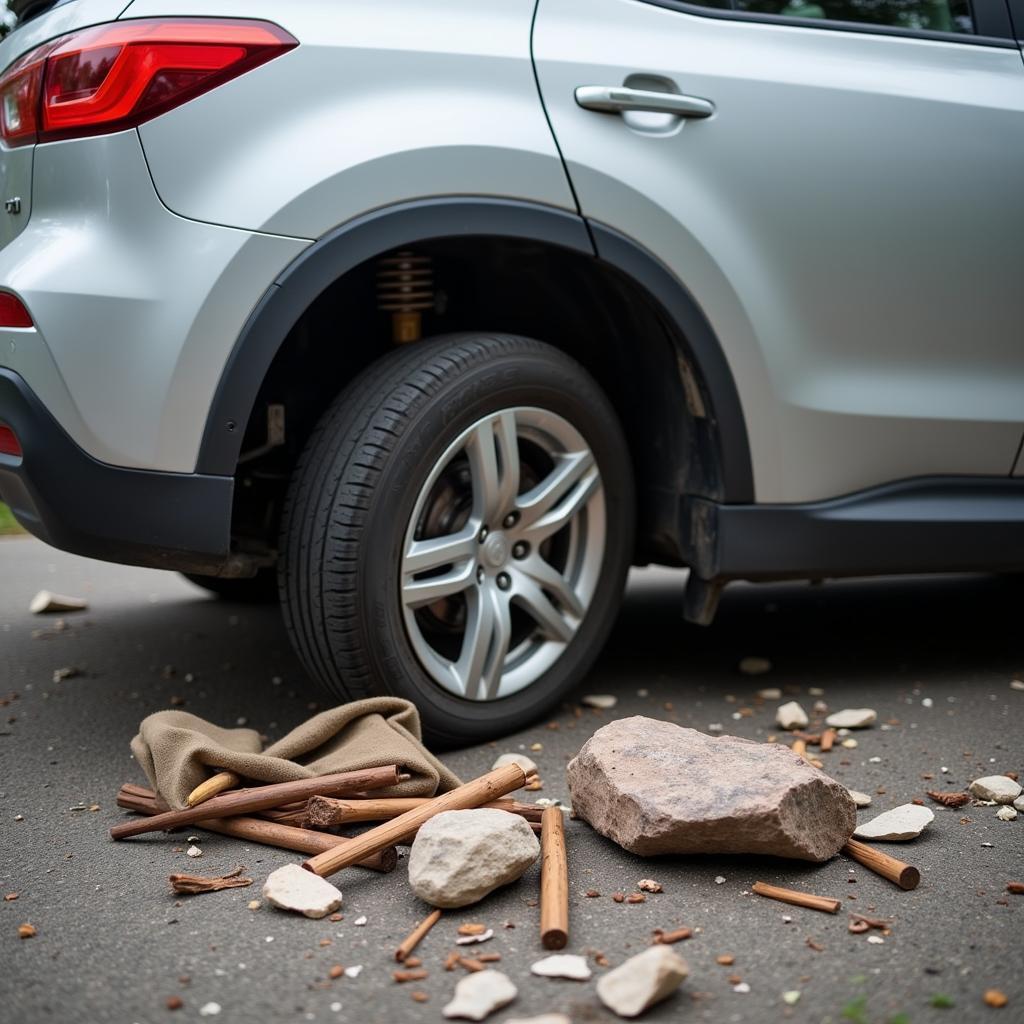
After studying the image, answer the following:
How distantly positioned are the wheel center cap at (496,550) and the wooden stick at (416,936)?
94 cm

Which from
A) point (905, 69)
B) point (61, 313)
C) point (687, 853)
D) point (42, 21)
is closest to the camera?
point (687, 853)

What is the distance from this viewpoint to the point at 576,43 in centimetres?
257

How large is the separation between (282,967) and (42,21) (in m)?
1.87

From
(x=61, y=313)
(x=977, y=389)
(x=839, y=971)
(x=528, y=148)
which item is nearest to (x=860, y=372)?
(x=977, y=389)

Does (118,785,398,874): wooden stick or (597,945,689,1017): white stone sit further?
(118,785,398,874): wooden stick

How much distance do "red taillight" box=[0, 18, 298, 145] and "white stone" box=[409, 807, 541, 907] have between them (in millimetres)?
1387

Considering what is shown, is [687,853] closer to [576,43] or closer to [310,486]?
[310,486]

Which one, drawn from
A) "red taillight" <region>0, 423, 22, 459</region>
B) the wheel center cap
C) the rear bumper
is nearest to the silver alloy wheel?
the wheel center cap

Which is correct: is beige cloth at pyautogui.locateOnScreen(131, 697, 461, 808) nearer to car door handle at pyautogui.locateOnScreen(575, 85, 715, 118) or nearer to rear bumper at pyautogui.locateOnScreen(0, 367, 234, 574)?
rear bumper at pyautogui.locateOnScreen(0, 367, 234, 574)

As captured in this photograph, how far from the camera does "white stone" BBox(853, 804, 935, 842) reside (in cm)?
219

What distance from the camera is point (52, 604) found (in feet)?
13.2

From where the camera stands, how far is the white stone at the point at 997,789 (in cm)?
238

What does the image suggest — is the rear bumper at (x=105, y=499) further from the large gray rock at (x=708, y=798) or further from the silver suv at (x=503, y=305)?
the large gray rock at (x=708, y=798)

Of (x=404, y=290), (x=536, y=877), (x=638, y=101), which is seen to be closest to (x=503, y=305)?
(x=404, y=290)
